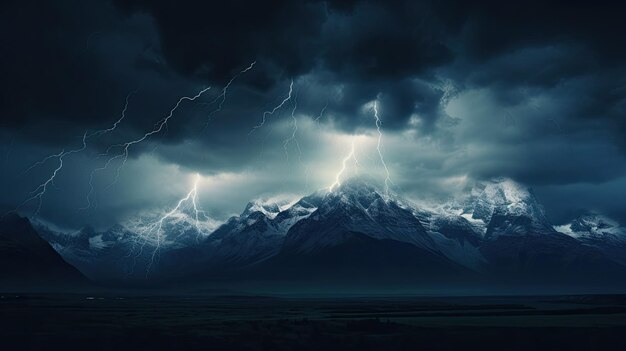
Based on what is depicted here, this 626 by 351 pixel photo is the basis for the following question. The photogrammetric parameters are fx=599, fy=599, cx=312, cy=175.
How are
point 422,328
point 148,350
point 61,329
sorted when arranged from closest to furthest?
point 148,350, point 61,329, point 422,328

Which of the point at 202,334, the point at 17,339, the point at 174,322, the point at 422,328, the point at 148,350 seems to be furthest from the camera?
the point at 174,322

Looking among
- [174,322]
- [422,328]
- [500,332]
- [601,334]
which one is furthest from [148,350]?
[601,334]

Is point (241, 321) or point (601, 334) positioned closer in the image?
point (601, 334)

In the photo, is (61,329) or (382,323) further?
(382,323)

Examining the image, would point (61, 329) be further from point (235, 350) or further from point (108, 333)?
point (235, 350)

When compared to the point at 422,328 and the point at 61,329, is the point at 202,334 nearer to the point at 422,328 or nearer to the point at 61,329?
the point at 61,329

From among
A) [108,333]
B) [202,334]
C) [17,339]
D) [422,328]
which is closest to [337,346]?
[202,334]

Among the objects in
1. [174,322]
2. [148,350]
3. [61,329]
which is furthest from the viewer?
[174,322]

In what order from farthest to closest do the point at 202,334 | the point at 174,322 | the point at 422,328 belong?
the point at 174,322
the point at 422,328
the point at 202,334
